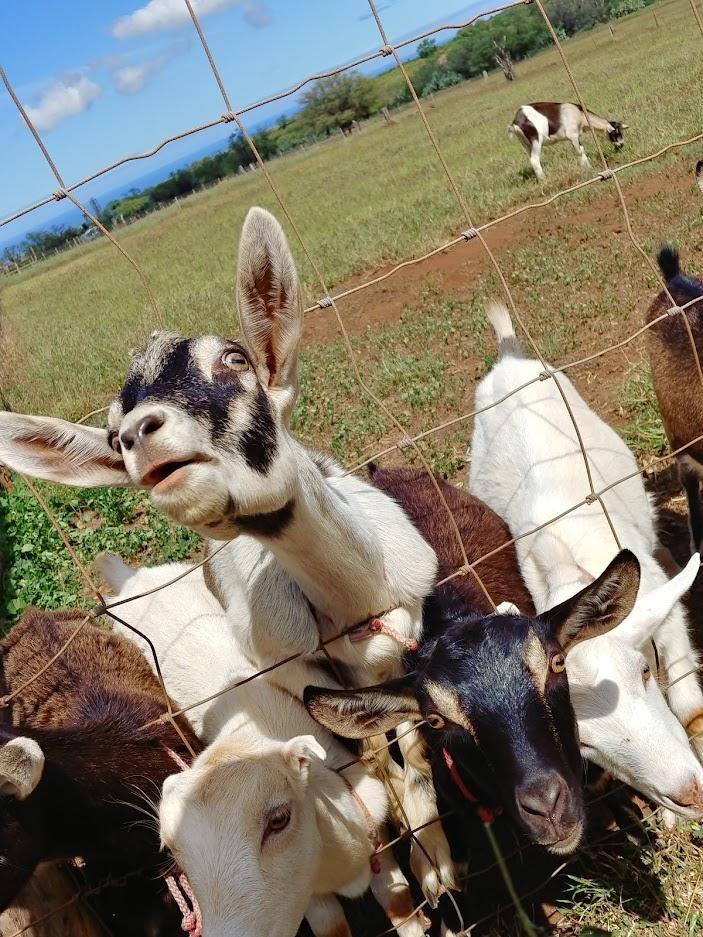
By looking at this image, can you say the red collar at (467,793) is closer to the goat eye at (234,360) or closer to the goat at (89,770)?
the goat at (89,770)

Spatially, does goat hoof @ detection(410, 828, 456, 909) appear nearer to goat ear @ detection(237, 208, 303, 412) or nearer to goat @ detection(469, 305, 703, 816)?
goat @ detection(469, 305, 703, 816)

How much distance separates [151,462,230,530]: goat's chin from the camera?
1.87m

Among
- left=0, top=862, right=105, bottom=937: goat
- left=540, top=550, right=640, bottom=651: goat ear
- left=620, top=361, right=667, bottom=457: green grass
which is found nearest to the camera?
left=540, top=550, right=640, bottom=651: goat ear

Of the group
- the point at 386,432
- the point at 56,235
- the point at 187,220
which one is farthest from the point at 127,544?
the point at 56,235

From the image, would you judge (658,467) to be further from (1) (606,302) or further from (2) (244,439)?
(2) (244,439)

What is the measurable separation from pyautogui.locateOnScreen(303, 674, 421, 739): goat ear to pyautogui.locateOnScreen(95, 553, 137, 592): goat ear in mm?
2159

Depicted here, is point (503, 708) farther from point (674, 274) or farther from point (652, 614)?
point (674, 274)

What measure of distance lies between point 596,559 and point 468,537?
0.56m

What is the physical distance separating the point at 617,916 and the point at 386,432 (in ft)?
12.9

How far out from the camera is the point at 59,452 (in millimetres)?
2107

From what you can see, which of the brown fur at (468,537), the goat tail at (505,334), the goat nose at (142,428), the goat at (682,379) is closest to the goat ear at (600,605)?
the brown fur at (468,537)

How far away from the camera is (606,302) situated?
713 cm

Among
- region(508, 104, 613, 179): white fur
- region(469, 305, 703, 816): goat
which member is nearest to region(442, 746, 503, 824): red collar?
region(469, 305, 703, 816): goat

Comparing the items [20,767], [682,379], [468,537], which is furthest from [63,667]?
[682,379]
